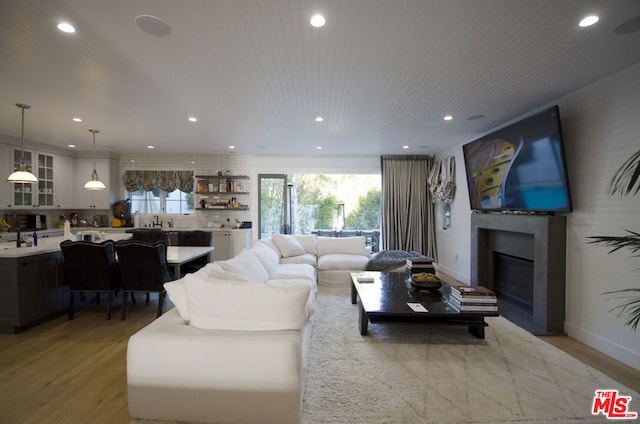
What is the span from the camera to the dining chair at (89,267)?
10.6ft

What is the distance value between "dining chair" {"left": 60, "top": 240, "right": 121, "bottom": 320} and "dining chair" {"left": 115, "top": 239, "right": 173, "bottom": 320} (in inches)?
5.5

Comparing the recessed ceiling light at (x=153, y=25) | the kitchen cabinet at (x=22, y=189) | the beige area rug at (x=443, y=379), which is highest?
the recessed ceiling light at (x=153, y=25)

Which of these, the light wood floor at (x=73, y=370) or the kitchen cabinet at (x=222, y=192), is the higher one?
the kitchen cabinet at (x=222, y=192)

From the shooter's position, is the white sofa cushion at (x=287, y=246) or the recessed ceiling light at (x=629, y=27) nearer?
the recessed ceiling light at (x=629, y=27)

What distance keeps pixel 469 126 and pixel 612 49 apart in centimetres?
213

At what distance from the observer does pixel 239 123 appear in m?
4.20

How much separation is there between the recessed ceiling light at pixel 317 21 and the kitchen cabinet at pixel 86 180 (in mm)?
6468

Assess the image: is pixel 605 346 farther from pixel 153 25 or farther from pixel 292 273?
pixel 153 25

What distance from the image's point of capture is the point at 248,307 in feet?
5.57

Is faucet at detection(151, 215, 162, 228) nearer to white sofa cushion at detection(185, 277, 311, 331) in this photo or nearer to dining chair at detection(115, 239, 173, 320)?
dining chair at detection(115, 239, 173, 320)

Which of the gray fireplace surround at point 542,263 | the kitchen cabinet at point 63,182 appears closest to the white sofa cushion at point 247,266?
the gray fireplace surround at point 542,263

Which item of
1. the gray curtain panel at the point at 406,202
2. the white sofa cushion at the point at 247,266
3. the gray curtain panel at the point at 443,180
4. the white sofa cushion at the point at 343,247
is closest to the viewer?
the white sofa cushion at the point at 247,266

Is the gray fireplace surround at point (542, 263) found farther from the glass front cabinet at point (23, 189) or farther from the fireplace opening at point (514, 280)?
the glass front cabinet at point (23, 189)

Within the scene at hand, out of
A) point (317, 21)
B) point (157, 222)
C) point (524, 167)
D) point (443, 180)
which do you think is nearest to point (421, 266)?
point (524, 167)
